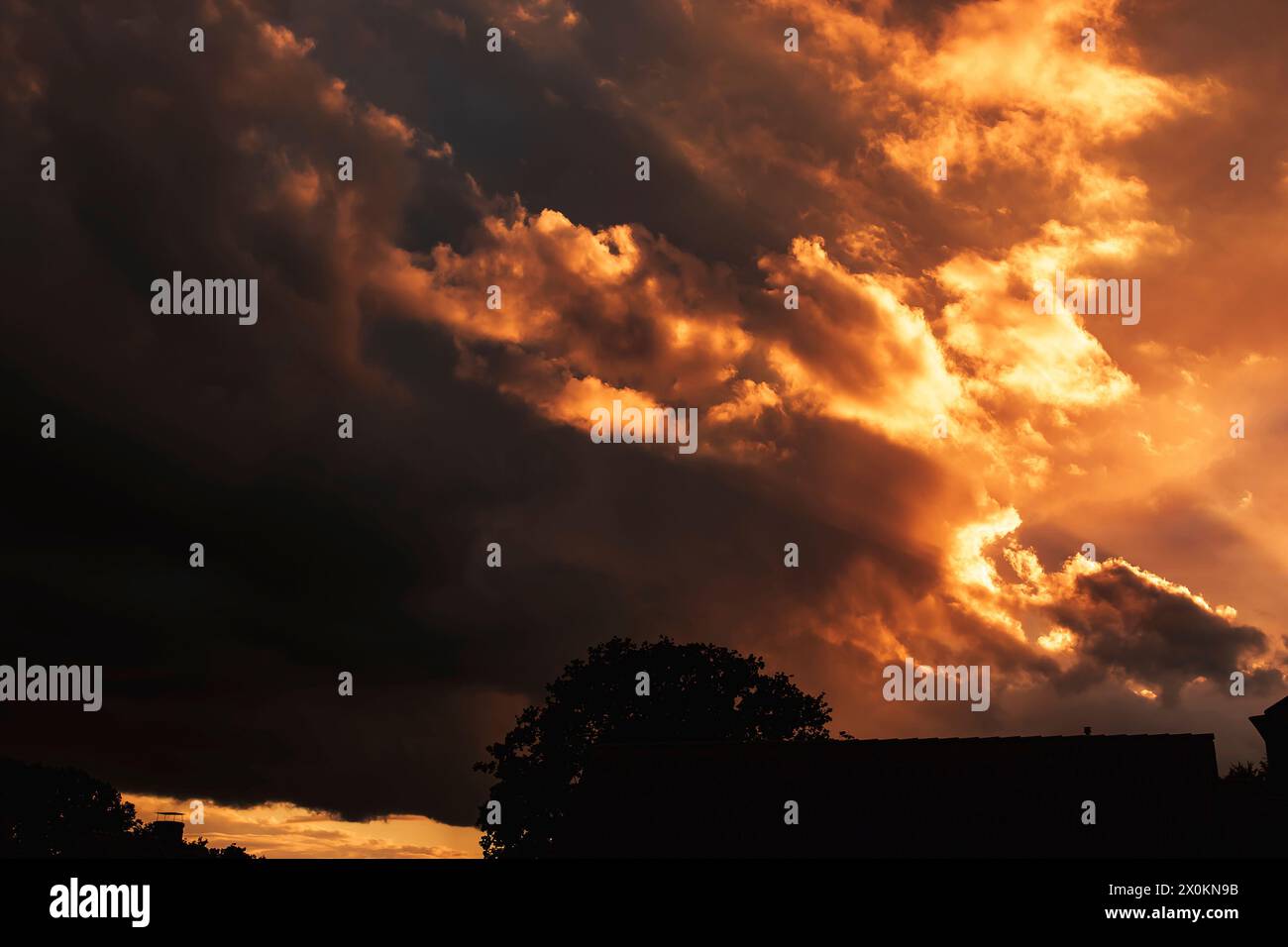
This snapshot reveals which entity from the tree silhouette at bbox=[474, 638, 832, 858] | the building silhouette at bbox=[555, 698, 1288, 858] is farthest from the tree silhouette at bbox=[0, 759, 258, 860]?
the building silhouette at bbox=[555, 698, 1288, 858]

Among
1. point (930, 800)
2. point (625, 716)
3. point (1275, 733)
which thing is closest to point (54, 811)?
point (625, 716)

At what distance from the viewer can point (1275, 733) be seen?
42.2m

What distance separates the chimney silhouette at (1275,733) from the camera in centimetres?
4175

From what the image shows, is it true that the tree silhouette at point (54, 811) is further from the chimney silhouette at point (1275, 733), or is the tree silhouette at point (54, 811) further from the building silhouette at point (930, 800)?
the chimney silhouette at point (1275, 733)

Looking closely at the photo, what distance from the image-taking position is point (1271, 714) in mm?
42375

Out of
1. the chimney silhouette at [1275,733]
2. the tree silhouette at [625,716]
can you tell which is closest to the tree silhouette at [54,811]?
the tree silhouette at [625,716]

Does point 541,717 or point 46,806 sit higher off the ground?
point 541,717

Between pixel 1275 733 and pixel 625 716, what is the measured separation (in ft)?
100

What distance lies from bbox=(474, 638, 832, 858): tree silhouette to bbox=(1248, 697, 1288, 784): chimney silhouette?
22.2 meters
